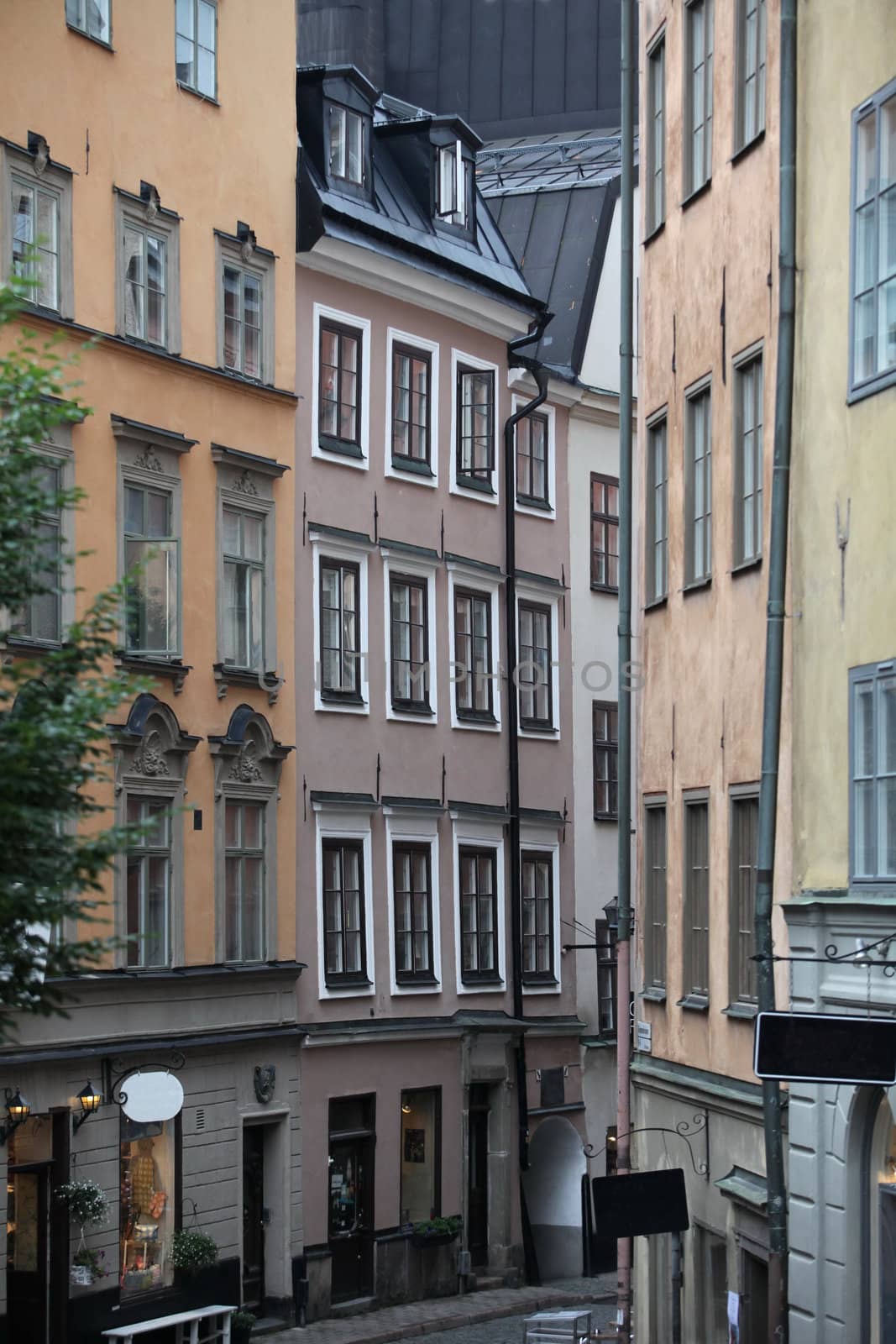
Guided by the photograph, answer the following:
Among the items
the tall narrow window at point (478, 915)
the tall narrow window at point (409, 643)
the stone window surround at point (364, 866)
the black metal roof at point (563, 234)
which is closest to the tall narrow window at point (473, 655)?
the tall narrow window at point (409, 643)

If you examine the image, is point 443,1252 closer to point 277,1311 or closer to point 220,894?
point 277,1311

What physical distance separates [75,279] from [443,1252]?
14279 mm

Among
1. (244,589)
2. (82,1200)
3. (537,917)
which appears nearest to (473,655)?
(537,917)

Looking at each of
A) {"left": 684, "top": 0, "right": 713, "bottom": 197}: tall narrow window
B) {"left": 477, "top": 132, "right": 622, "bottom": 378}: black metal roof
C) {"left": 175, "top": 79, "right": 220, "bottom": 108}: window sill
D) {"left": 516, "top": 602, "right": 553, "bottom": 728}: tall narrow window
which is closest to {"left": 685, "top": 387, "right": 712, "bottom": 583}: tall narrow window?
{"left": 684, "top": 0, "right": 713, "bottom": 197}: tall narrow window

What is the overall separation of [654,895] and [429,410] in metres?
13.1

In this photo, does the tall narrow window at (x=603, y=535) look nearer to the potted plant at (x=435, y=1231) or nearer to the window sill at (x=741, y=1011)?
the potted plant at (x=435, y=1231)

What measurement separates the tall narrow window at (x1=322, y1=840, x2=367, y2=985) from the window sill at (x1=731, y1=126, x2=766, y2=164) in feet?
45.6

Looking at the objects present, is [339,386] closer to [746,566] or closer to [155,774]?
[155,774]

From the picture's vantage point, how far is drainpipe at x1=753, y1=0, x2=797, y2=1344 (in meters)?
16.2

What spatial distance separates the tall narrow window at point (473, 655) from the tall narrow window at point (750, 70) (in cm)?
1489

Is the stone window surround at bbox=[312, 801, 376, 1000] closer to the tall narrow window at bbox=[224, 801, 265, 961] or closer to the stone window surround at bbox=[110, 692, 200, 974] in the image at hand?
the tall narrow window at bbox=[224, 801, 265, 961]

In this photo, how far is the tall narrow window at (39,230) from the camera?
25.9 m

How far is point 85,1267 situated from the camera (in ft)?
85.8

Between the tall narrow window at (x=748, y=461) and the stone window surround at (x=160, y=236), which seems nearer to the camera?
the tall narrow window at (x=748, y=461)
